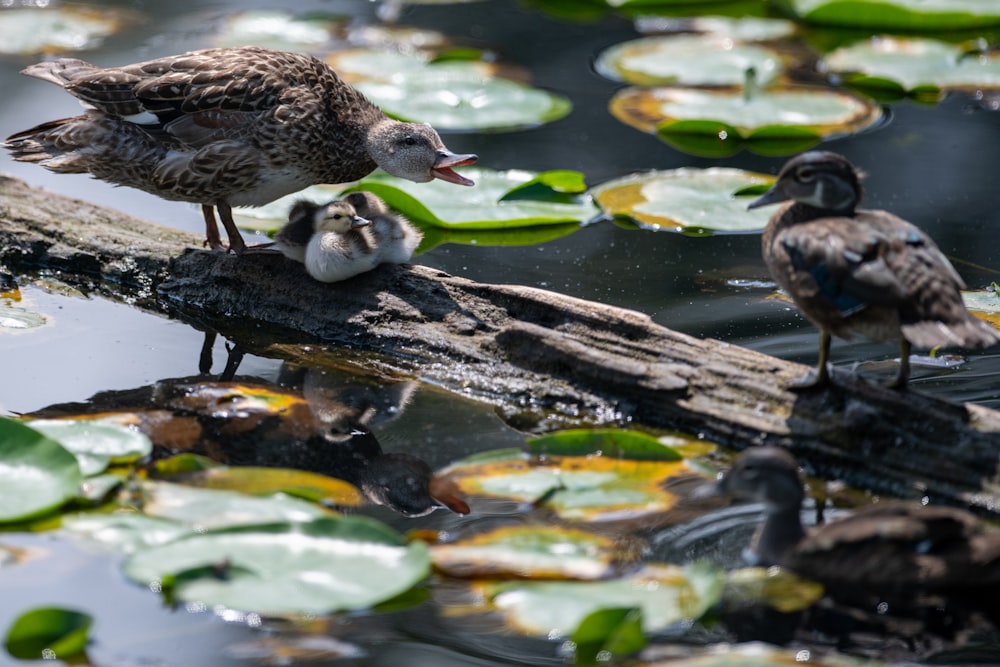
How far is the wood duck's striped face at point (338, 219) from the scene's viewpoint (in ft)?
19.9

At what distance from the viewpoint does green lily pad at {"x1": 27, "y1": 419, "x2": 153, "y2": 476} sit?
189 inches

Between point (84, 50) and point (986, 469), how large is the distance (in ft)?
30.9

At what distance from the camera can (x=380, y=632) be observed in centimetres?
398

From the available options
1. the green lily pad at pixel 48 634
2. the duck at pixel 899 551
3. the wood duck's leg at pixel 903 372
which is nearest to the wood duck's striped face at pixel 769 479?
the duck at pixel 899 551

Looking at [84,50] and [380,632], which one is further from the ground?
[84,50]

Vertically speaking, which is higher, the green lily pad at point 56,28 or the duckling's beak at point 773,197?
the duckling's beak at point 773,197

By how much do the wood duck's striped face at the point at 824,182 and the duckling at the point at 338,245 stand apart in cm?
208

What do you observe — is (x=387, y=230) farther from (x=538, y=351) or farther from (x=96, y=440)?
(x=96, y=440)

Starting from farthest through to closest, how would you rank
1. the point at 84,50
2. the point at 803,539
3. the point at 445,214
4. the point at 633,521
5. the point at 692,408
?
the point at 84,50 < the point at 445,214 < the point at 692,408 < the point at 633,521 < the point at 803,539

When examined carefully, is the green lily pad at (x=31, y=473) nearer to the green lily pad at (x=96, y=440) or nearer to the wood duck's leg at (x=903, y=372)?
the green lily pad at (x=96, y=440)

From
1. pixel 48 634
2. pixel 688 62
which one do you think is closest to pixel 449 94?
pixel 688 62

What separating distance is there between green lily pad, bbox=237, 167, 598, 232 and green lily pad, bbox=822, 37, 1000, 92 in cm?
374

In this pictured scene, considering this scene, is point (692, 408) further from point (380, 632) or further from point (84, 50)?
point (84, 50)

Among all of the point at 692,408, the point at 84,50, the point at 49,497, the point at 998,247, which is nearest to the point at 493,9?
the point at 84,50
